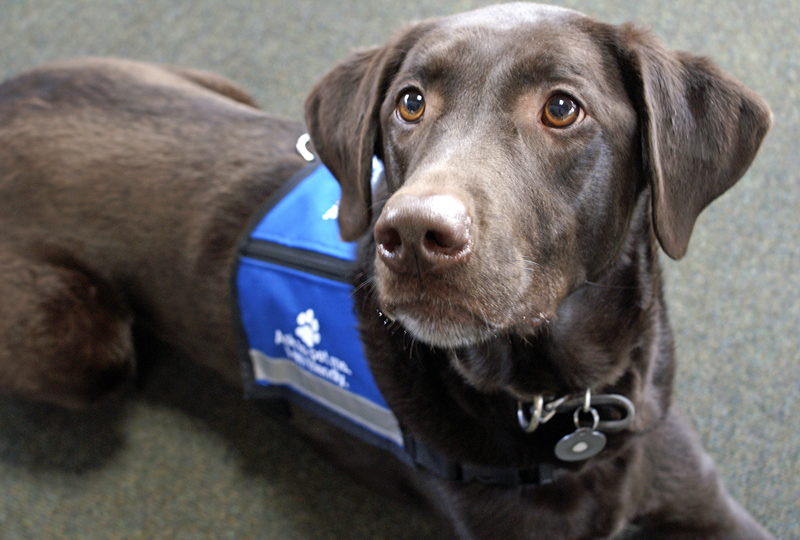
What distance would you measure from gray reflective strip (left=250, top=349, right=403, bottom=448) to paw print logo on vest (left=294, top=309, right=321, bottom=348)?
0.11 metres

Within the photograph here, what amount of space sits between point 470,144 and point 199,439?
5.39 ft

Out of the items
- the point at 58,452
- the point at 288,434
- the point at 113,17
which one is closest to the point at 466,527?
the point at 288,434

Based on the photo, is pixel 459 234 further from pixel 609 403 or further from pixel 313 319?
pixel 313 319

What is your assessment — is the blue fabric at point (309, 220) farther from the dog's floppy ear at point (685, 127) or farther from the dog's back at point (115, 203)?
the dog's floppy ear at point (685, 127)

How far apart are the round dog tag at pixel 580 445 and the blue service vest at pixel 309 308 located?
0.40 m

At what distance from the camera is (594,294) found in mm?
1408

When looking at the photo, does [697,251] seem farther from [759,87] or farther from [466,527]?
[466,527]

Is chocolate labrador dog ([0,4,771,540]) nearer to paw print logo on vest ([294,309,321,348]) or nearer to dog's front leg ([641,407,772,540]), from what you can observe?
dog's front leg ([641,407,772,540])

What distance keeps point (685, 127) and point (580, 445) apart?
695 mm

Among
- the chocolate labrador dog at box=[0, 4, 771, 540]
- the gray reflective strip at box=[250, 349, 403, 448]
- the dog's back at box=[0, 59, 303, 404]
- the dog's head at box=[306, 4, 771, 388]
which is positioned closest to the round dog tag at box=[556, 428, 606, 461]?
the chocolate labrador dog at box=[0, 4, 771, 540]

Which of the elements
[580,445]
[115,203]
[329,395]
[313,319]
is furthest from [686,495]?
[115,203]

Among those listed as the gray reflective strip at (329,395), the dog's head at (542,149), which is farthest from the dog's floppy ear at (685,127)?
the gray reflective strip at (329,395)

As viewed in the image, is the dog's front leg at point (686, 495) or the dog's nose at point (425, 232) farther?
the dog's front leg at point (686, 495)

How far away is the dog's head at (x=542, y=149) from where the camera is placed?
1113mm
